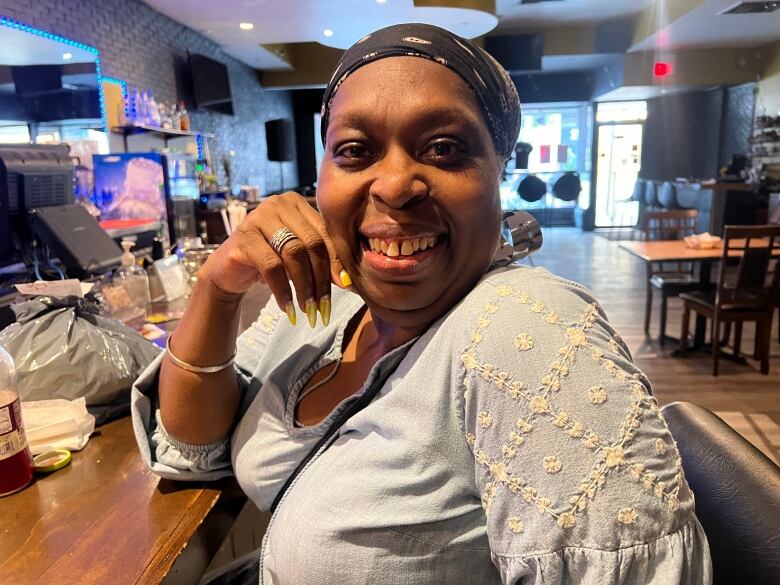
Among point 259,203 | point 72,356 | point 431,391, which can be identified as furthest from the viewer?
point 259,203

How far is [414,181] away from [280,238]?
20 cm

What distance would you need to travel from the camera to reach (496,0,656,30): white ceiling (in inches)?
292

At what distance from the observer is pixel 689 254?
4035 mm

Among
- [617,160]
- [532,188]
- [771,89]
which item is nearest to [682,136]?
[617,160]

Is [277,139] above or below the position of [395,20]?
below

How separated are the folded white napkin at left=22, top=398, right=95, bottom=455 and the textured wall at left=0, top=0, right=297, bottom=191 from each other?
162 inches

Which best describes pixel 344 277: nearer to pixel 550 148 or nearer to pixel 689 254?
pixel 689 254

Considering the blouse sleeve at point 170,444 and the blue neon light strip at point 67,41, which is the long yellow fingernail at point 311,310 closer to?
the blouse sleeve at point 170,444

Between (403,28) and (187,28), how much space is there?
23.1ft

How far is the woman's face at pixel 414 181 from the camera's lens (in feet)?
2.42

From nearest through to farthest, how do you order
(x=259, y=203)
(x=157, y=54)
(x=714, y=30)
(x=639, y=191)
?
1. (x=259, y=203)
2. (x=157, y=54)
3. (x=714, y=30)
4. (x=639, y=191)

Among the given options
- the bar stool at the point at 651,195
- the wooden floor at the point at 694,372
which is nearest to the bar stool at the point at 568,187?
the bar stool at the point at 651,195

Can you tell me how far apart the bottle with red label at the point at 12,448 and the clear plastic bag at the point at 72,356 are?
0.48 ft

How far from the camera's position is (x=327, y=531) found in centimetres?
72
